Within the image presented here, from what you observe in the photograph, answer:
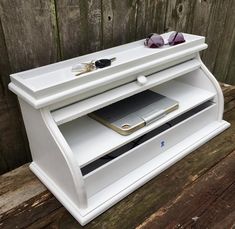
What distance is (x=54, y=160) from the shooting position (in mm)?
639

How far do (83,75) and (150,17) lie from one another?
46 cm

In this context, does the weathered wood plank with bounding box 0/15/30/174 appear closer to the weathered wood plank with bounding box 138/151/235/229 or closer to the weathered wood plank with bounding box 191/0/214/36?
the weathered wood plank with bounding box 138/151/235/229

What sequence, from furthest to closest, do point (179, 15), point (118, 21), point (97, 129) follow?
point (179, 15) → point (118, 21) → point (97, 129)

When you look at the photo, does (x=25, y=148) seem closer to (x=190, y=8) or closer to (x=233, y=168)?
(x=233, y=168)

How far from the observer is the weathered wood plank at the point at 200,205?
62 centimetres

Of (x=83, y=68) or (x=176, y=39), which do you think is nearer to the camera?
(x=83, y=68)

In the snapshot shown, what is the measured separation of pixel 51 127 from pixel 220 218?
0.41 m

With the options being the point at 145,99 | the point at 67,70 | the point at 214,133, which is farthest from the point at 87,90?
the point at 214,133

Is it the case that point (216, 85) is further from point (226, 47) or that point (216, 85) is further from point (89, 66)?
point (226, 47)

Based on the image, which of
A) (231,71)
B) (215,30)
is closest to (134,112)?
(215,30)

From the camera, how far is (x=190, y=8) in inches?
42.0

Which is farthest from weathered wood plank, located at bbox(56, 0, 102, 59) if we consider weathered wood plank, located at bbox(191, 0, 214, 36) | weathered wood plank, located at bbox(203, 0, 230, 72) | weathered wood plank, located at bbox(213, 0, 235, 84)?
weathered wood plank, located at bbox(213, 0, 235, 84)

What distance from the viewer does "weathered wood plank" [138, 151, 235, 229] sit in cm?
62

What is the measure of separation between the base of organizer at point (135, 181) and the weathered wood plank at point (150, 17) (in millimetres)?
373
